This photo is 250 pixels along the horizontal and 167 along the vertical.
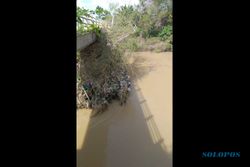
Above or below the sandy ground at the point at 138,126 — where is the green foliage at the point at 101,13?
above

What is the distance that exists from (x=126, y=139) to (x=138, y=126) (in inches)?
8.4

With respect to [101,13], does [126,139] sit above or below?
below

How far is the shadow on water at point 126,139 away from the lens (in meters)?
2.67

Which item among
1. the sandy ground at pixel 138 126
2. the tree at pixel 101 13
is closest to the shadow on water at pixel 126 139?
the sandy ground at pixel 138 126

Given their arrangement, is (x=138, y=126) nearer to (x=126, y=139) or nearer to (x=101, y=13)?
(x=126, y=139)

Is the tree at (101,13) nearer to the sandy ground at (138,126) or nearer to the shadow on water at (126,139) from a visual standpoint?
the sandy ground at (138,126)

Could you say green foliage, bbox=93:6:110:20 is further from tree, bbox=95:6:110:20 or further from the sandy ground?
the sandy ground

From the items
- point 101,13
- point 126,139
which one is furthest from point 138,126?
point 101,13

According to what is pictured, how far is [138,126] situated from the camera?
3.26m

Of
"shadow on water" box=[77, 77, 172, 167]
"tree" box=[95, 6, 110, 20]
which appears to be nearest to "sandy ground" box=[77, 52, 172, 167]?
"shadow on water" box=[77, 77, 172, 167]

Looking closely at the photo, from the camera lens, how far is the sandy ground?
2.69 m
